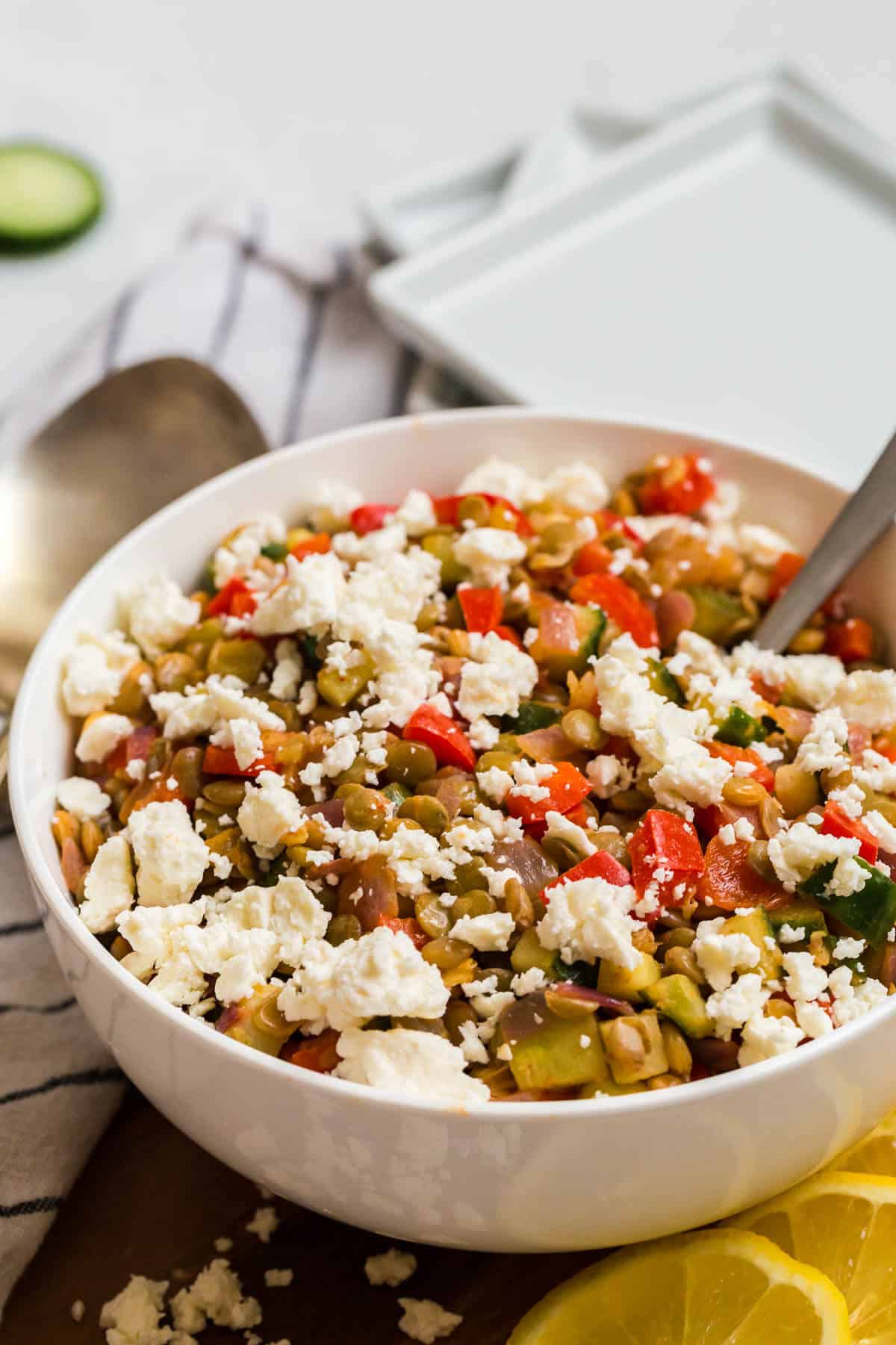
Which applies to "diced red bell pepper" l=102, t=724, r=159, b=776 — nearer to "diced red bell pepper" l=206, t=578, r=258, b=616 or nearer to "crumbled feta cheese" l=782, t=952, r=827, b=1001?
"diced red bell pepper" l=206, t=578, r=258, b=616

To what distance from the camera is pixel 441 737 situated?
1933mm

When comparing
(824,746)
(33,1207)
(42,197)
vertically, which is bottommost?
(33,1207)

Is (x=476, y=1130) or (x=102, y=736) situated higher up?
(x=476, y=1130)

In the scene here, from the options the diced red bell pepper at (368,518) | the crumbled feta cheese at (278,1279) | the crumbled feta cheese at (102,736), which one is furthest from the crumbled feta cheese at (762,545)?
the crumbled feta cheese at (278,1279)

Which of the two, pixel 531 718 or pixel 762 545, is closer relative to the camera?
pixel 531 718

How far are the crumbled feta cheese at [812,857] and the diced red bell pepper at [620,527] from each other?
675 mm

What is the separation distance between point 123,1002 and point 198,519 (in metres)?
Result: 0.90

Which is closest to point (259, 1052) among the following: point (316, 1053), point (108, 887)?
point (316, 1053)

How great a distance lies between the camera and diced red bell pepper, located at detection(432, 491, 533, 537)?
2.31 m

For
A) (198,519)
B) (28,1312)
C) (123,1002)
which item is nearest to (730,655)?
(198,519)

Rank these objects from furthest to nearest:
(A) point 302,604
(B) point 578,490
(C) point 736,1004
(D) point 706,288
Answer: (D) point 706,288 → (B) point 578,490 → (A) point 302,604 → (C) point 736,1004

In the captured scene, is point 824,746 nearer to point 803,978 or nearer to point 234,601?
point 803,978

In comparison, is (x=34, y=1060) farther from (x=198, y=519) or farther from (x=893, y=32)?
(x=893, y=32)

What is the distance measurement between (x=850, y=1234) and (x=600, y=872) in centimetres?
58
